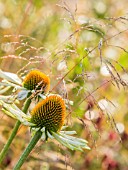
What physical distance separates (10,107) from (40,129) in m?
0.08

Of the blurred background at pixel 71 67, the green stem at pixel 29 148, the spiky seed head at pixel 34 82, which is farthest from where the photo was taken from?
the blurred background at pixel 71 67

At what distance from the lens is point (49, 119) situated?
1156 millimetres

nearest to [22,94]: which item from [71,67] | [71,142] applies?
[71,142]

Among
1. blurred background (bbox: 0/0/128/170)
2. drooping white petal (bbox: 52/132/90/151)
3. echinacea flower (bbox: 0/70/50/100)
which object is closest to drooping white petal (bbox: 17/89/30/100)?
echinacea flower (bbox: 0/70/50/100)

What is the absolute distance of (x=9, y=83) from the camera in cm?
122

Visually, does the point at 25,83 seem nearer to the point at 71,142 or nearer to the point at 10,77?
the point at 10,77

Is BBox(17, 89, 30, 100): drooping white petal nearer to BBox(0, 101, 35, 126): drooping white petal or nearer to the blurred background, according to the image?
BBox(0, 101, 35, 126): drooping white petal

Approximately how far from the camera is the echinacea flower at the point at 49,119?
1075 millimetres

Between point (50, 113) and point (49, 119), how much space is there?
24mm

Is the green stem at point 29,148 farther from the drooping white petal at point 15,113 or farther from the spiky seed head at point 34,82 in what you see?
the spiky seed head at point 34,82

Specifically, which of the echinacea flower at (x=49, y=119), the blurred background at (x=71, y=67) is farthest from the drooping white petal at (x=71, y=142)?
the blurred background at (x=71, y=67)

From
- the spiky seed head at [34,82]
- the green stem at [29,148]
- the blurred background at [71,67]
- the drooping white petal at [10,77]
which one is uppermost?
the drooping white petal at [10,77]

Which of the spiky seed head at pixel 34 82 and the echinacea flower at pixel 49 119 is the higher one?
the spiky seed head at pixel 34 82

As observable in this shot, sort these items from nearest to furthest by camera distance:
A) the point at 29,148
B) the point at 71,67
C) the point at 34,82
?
the point at 29,148
the point at 34,82
the point at 71,67
